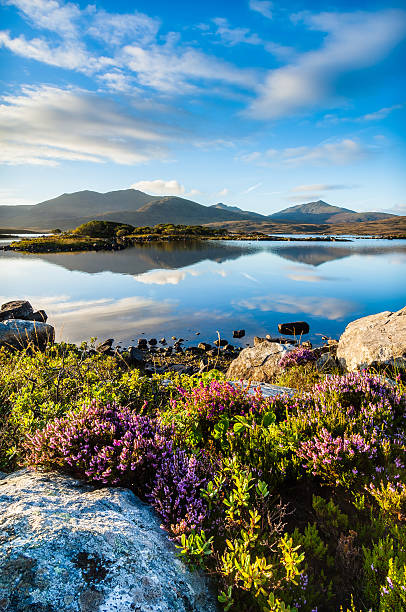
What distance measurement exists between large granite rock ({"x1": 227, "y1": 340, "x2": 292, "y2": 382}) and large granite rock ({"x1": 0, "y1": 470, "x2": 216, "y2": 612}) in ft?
24.4

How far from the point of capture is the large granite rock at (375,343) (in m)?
8.73

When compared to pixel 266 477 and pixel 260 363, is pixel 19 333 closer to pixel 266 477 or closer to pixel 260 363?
pixel 260 363

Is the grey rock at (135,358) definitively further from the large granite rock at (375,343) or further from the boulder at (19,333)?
the large granite rock at (375,343)

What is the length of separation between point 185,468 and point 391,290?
108 feet

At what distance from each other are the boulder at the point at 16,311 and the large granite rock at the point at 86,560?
59.5 ft

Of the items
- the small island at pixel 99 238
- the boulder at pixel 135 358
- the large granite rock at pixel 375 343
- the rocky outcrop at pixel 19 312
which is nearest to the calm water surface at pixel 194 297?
the rocky outcrop at pixel 19 312

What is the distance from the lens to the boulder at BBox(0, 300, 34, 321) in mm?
18611

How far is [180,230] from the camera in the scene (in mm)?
130000

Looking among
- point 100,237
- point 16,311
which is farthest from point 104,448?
point 100,237

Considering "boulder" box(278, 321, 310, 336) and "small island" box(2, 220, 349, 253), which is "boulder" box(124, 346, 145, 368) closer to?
"boulder" box(278, 321, 310, 336)

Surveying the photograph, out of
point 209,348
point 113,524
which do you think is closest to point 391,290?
point 209,348

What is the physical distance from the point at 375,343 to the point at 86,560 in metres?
9.17

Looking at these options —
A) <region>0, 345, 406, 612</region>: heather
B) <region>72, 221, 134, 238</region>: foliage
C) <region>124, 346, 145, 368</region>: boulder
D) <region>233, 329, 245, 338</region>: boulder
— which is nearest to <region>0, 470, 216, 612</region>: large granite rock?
<region>0, 345, 406, 612</region>: heather

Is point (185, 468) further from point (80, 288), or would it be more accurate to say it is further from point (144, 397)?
point (80, 288)
